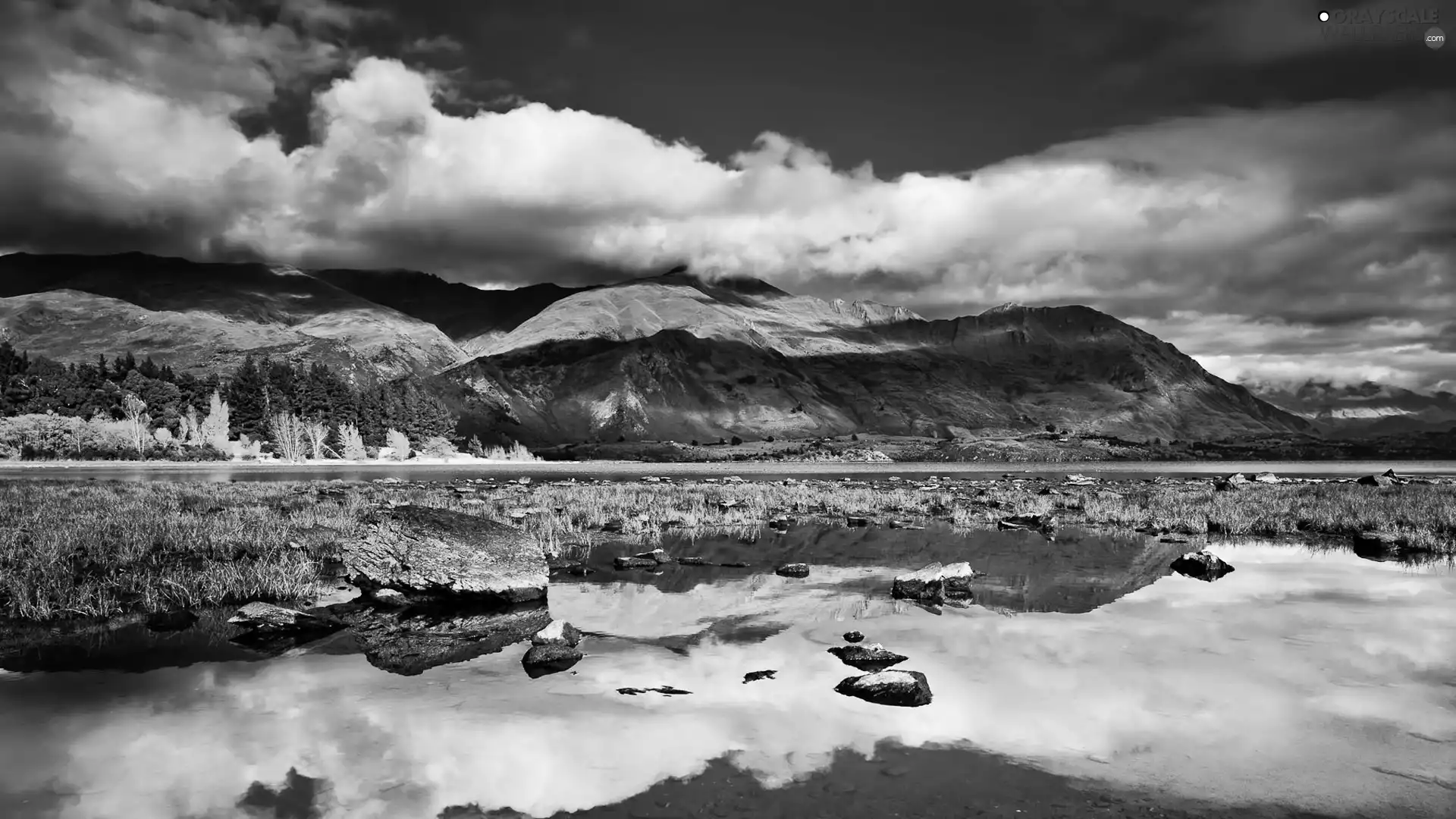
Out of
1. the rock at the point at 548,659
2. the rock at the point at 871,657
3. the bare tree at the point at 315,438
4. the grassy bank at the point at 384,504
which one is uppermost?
the rock at the point at 871,657

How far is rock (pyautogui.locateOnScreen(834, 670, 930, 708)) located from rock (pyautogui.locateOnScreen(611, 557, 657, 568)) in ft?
53.1

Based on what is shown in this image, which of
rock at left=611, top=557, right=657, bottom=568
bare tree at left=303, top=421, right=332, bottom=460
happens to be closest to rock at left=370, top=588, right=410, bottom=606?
rock at left=611, top=557, right=657, bottom=568

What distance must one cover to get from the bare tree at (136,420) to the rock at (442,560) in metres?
178

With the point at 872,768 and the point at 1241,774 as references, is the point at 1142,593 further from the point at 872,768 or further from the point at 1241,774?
the point at 872,768

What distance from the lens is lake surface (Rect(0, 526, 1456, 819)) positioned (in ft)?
33.3

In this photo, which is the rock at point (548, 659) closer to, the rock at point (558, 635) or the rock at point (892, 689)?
the rock at point (558, 635)

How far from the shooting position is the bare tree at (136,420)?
545ft

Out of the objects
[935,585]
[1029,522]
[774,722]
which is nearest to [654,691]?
[774,722]

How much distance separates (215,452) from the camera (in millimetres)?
176750

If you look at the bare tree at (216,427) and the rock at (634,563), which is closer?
the rock at (634,563)

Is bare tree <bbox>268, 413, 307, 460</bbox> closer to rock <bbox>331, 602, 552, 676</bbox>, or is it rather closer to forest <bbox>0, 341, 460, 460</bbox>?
forest <bbox>0, 341, 460, 460</bbox>

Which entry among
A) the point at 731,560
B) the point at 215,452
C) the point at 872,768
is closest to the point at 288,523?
the point at 731,560


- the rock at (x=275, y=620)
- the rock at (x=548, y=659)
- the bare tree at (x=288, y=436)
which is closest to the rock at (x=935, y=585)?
the rock at (x=548, y=659)

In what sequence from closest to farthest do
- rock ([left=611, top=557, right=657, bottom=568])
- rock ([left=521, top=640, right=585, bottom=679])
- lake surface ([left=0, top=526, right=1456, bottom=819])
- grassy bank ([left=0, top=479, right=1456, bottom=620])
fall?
lake surface ([left=0, top=526, right=1456, bottom=819]) → rock ([left=521, top=640, right=585, bottom=679]) → grassy bank ([left=0, top=479, right=1456, bottom=620]) → rock ([left=611, top=557, right=657, bottom=568])
